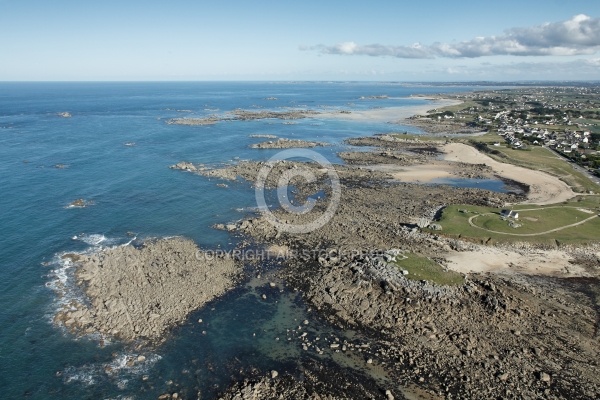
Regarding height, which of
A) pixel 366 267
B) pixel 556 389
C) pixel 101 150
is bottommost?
pixel 556 389

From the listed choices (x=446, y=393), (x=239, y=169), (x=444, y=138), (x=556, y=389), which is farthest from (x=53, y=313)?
(x=444, y=138)

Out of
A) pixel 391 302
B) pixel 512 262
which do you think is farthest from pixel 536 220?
pixel 391 302

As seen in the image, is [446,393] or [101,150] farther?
[101,150]

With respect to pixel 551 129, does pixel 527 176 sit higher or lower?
lower

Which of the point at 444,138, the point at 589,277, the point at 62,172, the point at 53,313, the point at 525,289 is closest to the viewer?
the point at 53,313

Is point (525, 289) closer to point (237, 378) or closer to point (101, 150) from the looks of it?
point (237, 378)

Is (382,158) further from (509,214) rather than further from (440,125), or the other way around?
(440,125)

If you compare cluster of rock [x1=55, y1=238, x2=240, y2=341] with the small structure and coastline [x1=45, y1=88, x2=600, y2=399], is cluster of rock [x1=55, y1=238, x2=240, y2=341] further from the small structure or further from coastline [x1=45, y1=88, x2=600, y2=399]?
the small structure

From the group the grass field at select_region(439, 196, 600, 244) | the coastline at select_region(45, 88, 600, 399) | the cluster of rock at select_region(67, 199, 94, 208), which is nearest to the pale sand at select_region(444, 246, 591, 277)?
the coastline at select_region(45, 88, 600, 399)
